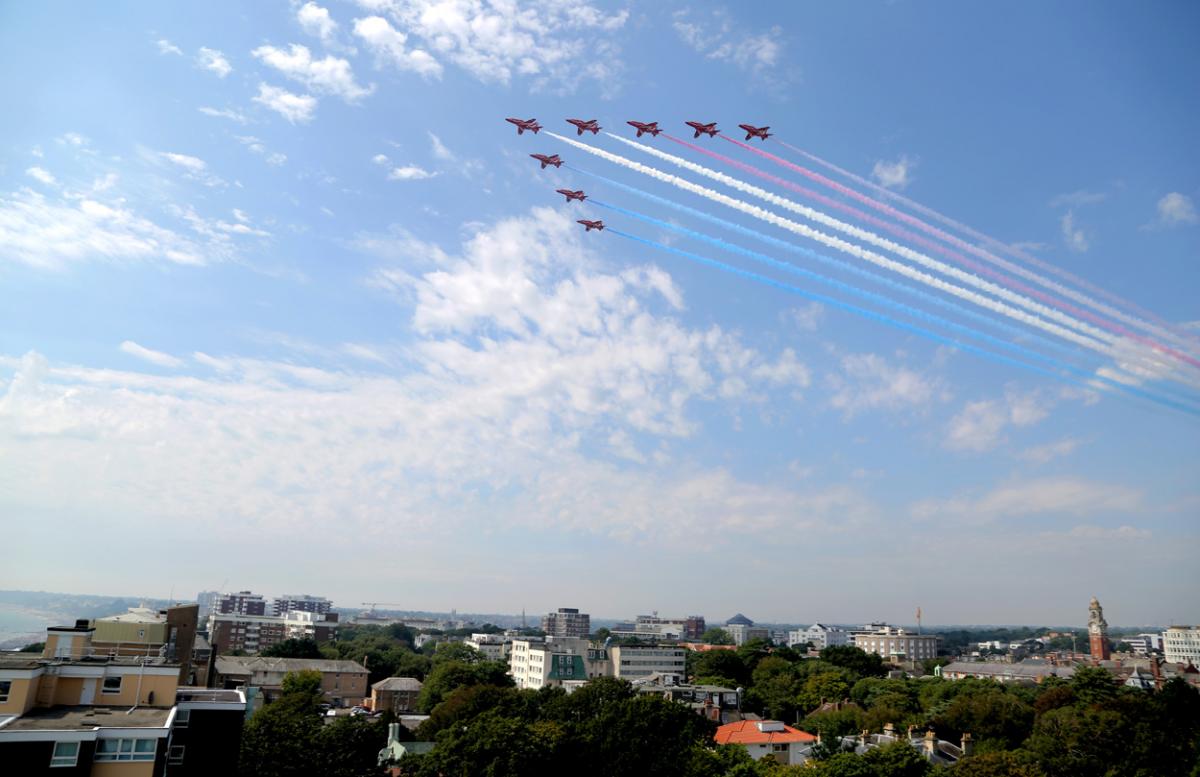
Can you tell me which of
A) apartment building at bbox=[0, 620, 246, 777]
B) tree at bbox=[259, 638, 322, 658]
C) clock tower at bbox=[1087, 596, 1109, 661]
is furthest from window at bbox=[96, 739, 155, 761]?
clock tower at bbox=[1087, 596, 1109, 661]

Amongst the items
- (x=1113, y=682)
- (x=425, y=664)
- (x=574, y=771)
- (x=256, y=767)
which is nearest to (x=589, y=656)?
(x=425, y=664)

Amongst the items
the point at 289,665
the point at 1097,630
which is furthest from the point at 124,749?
the point at 1097,630

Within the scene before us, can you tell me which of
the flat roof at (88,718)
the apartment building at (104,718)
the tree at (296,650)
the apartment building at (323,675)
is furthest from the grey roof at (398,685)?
the flat roof at (88,718)

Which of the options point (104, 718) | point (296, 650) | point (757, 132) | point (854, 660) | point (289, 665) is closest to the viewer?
point (104, 718)

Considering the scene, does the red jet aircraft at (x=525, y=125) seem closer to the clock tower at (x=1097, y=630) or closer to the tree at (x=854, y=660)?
the tree at (x=854, y=660)

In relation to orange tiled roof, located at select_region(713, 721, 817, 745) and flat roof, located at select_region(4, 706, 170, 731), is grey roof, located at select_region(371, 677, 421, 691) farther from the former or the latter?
flat roof, located at select_region(4, 706, 170, 731)

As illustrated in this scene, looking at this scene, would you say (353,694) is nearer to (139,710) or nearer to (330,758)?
(330,758)

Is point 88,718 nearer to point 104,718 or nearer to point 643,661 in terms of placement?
point 104,718
